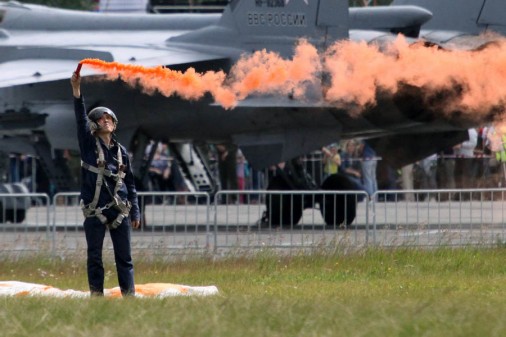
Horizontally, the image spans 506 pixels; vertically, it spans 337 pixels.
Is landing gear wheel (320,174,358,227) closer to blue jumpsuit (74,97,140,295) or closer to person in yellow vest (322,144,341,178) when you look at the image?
blue jumpsuit (74,97,140,295)

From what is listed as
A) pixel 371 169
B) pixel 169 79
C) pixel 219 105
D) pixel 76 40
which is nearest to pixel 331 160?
pixel 371 169

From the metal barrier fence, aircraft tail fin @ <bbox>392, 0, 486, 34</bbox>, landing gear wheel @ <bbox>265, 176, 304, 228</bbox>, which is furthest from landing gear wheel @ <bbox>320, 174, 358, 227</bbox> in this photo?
aircraft tail fin @ <bbox>392, 0, 486, 34</bbox>

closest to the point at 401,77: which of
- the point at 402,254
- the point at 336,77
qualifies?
the point at 336,77

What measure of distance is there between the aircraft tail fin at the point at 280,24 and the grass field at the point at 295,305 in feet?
22.8

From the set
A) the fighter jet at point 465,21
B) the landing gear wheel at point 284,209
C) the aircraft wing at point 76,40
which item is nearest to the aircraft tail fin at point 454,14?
the fighter jet at point 465,21

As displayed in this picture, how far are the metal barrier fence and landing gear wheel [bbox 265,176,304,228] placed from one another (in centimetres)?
1

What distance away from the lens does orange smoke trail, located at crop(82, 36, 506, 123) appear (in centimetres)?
1923

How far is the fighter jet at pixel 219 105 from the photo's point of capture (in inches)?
826

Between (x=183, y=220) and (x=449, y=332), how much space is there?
975cm

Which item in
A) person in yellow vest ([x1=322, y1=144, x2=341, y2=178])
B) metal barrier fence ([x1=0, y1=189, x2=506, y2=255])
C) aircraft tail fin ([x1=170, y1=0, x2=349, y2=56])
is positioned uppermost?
aircraft tail fin ([x1=170, y1=0, x2=349, y2=56])

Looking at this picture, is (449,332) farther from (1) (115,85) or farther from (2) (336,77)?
(1) (115,85)

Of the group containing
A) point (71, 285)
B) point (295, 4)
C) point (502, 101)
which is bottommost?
point (71, 285)

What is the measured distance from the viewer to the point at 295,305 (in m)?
8.34

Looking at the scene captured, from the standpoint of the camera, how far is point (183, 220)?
648 inches
